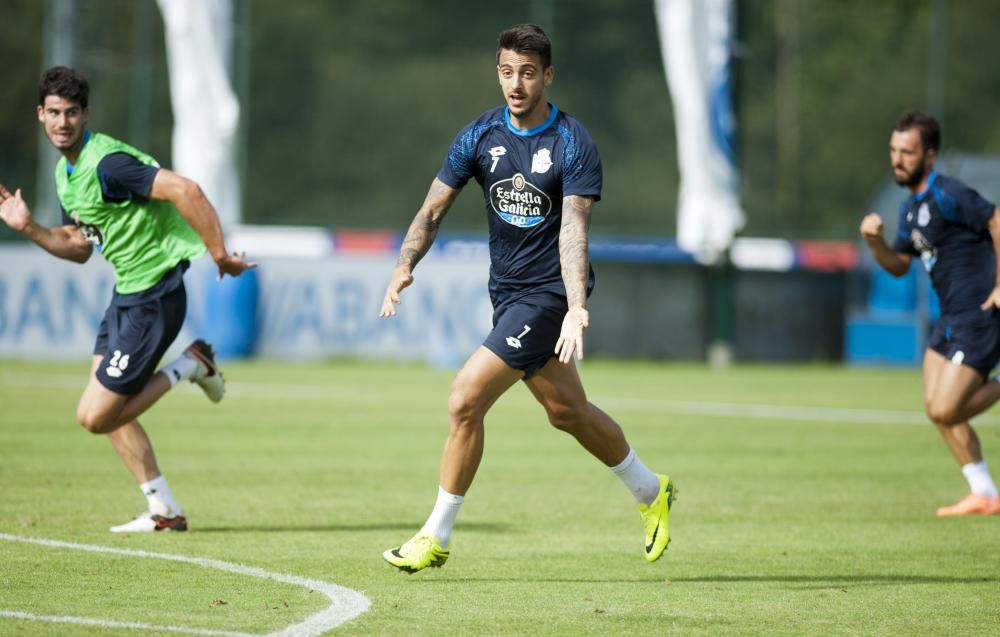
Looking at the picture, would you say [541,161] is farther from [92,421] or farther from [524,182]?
[92,421]

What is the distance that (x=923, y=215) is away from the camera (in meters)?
11.2

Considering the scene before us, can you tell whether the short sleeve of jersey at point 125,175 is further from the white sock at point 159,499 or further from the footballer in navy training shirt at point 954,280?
the footballer in navy training shirt at point 954,280

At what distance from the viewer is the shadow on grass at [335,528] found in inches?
376

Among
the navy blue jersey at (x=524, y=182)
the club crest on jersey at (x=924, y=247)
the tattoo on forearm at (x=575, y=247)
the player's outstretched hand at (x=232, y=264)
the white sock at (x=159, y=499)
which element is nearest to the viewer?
the tattoo on forearm at (x=575, y=247)

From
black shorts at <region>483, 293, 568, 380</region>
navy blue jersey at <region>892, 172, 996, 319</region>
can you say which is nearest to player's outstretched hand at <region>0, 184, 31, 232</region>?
black shorts at <region>483, 293, 568, 380</region>

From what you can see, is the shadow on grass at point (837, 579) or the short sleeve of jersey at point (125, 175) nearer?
the shadow on grass at point (837, 579)

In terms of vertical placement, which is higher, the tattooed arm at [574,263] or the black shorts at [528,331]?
the tattooed arm at [574,263]

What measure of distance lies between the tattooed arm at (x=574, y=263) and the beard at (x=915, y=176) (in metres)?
4.05

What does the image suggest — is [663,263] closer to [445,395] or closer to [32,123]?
[445,395]

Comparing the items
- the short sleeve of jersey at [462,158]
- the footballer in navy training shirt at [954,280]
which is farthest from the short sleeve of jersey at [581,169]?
the footballer in navy training shirt at [954,280]

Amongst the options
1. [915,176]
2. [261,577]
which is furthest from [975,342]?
[261,577]

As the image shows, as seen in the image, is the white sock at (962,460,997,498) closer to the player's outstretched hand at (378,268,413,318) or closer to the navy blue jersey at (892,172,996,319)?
the navy blue jersey at (892,172,996,319)

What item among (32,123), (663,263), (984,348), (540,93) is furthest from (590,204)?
(32,123)

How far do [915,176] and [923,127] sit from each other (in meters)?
0.36
